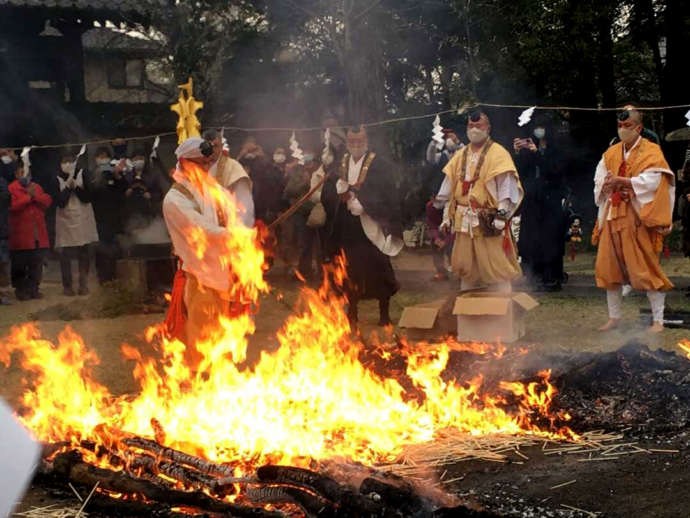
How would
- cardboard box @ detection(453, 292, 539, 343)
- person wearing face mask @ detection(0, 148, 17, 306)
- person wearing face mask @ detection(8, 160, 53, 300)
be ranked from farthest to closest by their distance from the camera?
1. person wearing face mask @ detection(8, 160, 53, 300)
2. person wearing face mask @ detection(0, 148, 17, 306)
3. cardboard box @ detection(453, 292, 539, 343)

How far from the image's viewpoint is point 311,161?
13.3 meters

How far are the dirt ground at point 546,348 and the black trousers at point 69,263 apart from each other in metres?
0.29

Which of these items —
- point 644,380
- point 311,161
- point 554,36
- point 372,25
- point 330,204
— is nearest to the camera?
point 644,380

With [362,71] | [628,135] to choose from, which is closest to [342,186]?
[628,135]

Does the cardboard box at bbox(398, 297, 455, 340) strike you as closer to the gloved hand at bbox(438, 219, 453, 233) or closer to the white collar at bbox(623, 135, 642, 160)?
the gloved hand at bbox(438, 219, 453, 233)

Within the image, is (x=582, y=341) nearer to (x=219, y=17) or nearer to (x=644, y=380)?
(x=644, y=380)

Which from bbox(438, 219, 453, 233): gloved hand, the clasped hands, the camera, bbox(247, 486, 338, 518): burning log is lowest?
bbox(247, 486, 338, 518): burning log

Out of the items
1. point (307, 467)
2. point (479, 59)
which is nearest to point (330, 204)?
point (307, 467)

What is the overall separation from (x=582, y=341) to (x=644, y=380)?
2462 millimetres

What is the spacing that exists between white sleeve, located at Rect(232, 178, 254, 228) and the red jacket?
602 centimetres

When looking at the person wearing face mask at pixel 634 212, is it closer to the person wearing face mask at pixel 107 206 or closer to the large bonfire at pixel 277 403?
the large bonfire at pixel 277 403

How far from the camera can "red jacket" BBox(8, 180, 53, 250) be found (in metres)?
12.1

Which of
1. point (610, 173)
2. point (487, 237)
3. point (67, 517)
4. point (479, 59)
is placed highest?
point (479, 59)

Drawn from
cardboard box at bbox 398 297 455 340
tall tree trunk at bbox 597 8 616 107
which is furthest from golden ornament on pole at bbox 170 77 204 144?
tall tree trunk at bbox 597 8 616 107
